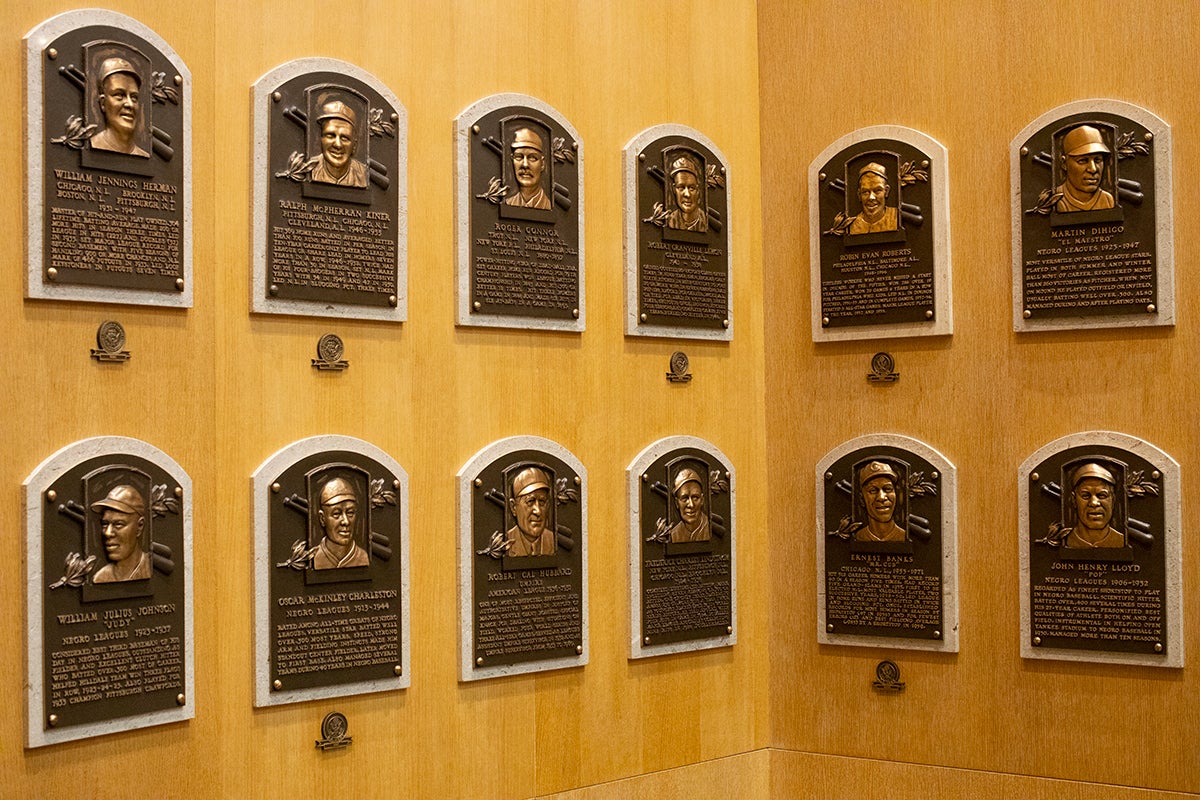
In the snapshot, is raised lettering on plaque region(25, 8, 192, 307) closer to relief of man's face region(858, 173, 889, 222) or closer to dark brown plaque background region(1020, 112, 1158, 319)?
relief of man's face region(858, 173, 889, 222)

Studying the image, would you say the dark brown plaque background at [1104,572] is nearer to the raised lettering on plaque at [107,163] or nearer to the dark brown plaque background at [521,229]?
the dark brown plaque background at [521,229]

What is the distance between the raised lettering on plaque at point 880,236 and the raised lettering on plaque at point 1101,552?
3.02ft

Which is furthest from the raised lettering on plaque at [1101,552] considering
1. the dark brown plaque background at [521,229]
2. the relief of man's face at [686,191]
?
the dark brown plaque background at [521,229]

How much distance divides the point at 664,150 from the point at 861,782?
10.7 feet

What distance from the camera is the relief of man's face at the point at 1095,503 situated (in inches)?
224

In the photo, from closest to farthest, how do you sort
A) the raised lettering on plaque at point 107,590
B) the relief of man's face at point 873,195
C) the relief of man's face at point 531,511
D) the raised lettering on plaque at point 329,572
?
Answer: 1. the raised lettering on plaque at point 107,590
2. the raised lettering on plaque at point 329,572
3. the relief of man's face at point 531,511
4. the relief of man's face at point 873,195

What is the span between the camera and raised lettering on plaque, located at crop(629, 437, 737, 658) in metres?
6.02

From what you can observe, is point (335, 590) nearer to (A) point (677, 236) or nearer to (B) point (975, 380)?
(A) point (677, 236)

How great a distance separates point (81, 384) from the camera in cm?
448

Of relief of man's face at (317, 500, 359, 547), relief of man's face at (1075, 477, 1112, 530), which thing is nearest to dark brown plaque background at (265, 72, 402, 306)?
relief of man's face at (317, 500, 359, 547)

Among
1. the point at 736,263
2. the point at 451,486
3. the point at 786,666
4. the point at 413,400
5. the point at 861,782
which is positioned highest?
the point at 736,263

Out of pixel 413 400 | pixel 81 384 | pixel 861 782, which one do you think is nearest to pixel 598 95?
pixel 413 400

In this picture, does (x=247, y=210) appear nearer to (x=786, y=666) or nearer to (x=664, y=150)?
(x=664, y=150)

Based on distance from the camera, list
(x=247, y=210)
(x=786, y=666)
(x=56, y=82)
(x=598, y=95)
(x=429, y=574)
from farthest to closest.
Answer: (x=786, y=666) → (x=598, y=95) → (x=429, y=574) → (x=247, y=210) → (x=56, y=82)
